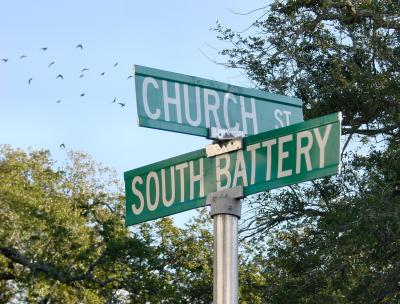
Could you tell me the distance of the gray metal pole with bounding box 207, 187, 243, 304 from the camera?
3480mm

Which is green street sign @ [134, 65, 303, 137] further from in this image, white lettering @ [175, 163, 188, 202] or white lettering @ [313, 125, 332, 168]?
white lettering @ [313, 125, 332, 168]

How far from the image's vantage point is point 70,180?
2567 centimetres

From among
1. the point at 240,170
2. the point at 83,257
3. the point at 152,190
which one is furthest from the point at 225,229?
the point at 83,257

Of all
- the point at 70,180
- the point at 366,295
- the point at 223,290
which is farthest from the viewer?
the point at 70,180

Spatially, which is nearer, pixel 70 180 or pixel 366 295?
pixel 366 295

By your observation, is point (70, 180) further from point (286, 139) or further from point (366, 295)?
point (286, 139)

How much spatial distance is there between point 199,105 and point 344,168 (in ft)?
32.6

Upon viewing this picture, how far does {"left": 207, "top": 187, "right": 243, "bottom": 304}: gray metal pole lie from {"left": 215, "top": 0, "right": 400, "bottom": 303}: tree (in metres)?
8.61

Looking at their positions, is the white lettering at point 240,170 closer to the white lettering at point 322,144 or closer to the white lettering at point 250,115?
the white lettering at point 250,115

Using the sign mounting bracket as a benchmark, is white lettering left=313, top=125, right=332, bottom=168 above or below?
below

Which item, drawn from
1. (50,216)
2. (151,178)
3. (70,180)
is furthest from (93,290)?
(151,178)

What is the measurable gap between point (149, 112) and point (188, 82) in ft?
0.79

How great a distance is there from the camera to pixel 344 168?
13.6 m

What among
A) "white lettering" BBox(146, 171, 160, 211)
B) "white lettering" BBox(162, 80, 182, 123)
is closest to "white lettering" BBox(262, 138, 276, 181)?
"white lettering" BBox(162, 80, 182, 123)
